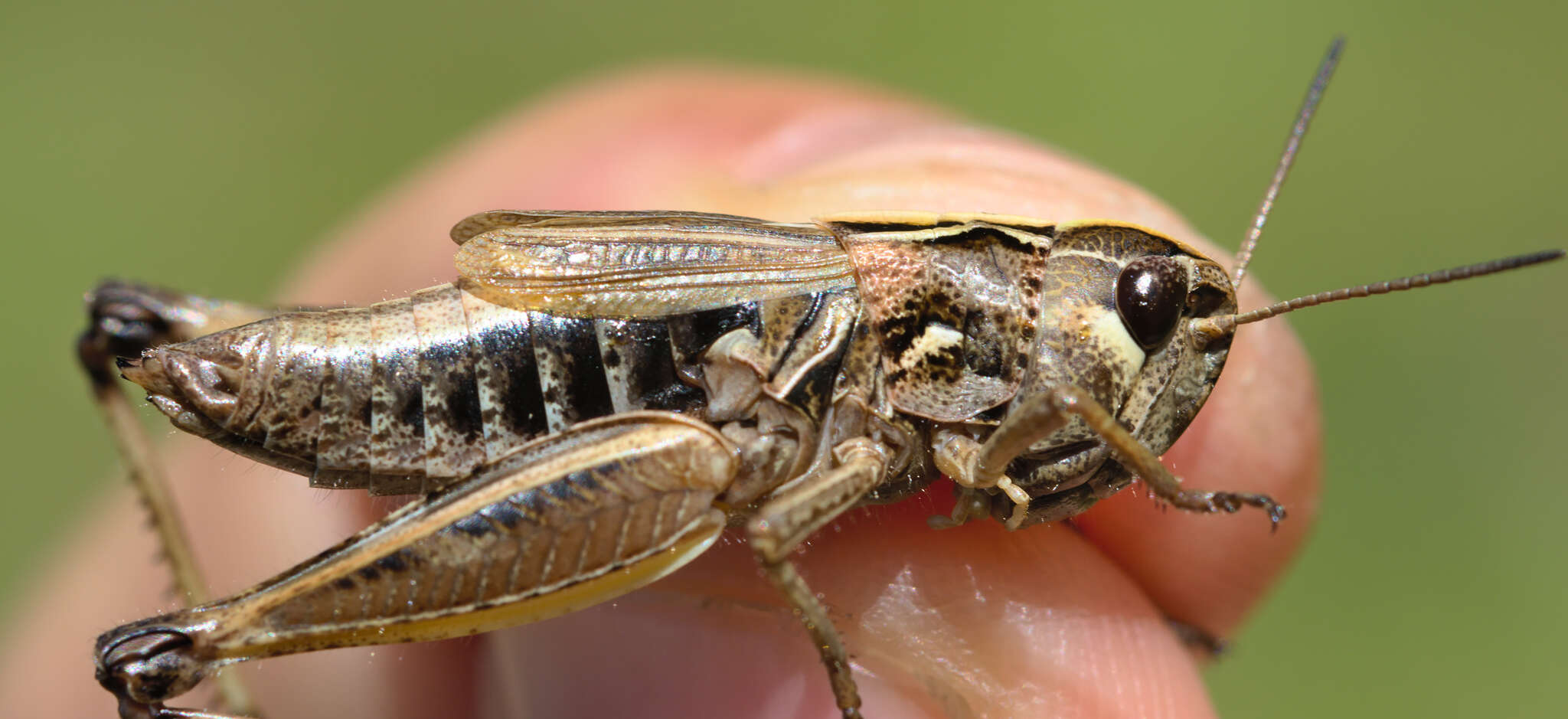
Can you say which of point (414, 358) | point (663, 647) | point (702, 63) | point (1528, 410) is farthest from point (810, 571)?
point (1528, 410)

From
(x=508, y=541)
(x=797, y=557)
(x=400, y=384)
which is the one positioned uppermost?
(x=400, y=384)

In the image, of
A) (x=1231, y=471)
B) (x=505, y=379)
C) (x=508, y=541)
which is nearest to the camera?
(x=508, y=541)

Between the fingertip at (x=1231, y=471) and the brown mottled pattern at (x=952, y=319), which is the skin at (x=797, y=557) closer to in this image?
the fingertip at (x=1231, y=471)

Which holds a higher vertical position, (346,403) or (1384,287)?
(346,403)

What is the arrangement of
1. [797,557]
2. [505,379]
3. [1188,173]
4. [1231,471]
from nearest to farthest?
1. [505,379]
2. [797,557]
3. [1231,471]
4. [1188,173]

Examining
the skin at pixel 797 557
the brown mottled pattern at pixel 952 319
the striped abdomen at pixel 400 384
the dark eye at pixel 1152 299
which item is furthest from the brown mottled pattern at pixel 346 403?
the dark eye at pixel 1152 299

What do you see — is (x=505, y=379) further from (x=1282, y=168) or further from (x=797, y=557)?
(x=1282, y=168)

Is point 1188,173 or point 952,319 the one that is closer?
point 952,319

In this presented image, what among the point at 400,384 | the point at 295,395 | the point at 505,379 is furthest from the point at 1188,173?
the point at 295,395
